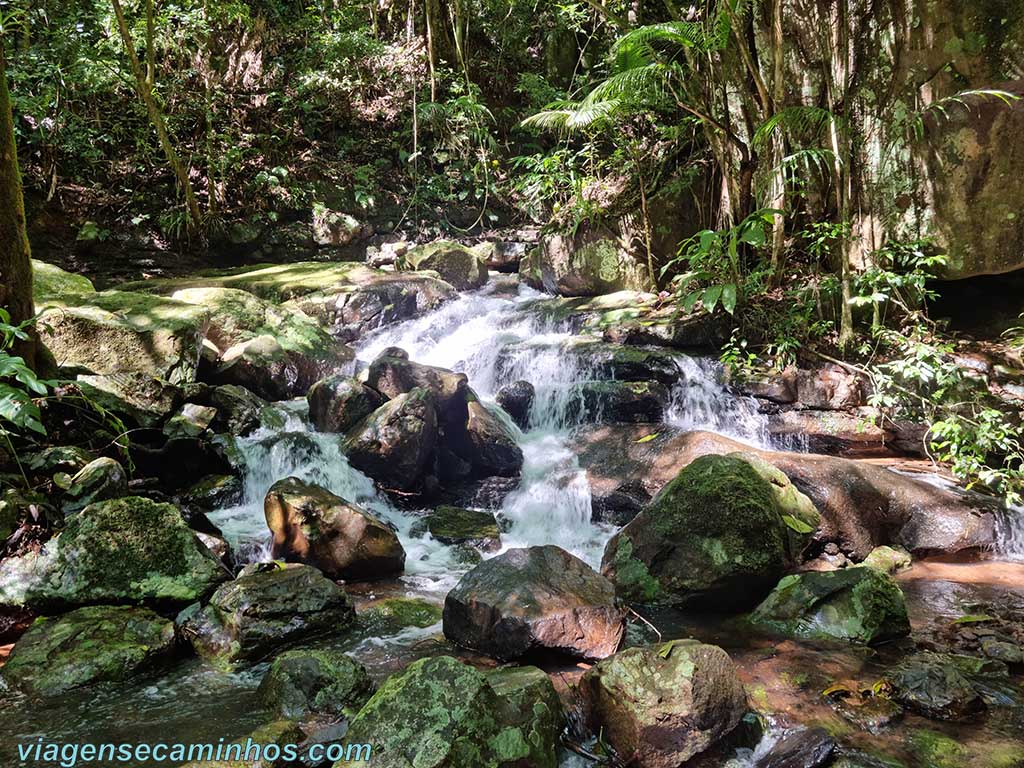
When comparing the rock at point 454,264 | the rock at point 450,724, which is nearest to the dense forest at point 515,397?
the rock at point 450,724

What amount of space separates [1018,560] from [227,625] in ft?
19.1

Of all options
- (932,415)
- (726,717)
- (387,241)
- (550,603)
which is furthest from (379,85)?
(726,717)

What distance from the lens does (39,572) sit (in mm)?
3645

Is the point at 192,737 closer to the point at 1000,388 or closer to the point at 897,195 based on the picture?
the point at 1000,388

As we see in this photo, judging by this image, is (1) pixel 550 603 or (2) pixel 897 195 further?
(2) pixel 897 195

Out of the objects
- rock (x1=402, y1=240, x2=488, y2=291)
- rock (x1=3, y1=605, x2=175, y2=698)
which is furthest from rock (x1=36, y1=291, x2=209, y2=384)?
rock (x1=402, y1=240, x2=488, y2=291)

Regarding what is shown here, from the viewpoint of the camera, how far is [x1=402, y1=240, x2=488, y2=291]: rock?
10945mm

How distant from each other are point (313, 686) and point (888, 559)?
14.1ft

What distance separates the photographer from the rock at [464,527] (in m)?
5.38

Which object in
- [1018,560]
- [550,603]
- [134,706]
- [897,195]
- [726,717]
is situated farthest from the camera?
[897,195]

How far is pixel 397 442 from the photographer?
5.89m

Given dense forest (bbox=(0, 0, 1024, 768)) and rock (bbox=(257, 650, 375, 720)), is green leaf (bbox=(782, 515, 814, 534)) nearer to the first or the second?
dense forest (bbox=(0, 0, 1024, 768))

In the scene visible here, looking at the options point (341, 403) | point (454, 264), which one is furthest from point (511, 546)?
point (454, 264)

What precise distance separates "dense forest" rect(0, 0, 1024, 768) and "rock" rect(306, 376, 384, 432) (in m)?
0.04
